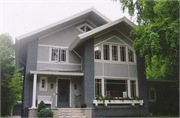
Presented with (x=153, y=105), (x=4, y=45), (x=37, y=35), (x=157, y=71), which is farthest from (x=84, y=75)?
(x=4, y=45)

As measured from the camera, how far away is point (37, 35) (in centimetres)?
1507

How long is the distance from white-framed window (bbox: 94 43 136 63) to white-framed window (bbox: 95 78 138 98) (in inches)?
65.4

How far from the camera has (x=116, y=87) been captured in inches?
603

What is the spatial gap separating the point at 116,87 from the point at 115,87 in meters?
0.09

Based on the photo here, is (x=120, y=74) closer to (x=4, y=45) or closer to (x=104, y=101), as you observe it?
(x=104, y=101)

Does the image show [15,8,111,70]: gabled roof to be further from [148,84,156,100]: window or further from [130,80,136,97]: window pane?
[148,84,156,100]: window

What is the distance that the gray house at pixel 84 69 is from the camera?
558 inches

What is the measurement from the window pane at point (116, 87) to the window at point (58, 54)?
3897 mm

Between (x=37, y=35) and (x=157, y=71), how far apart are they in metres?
11.5

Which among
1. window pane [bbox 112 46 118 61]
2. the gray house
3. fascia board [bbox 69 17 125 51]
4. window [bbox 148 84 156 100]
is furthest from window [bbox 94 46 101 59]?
window [bbox 148 84 156 100]

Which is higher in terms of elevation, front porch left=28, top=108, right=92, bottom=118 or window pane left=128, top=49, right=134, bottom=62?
window pane left=128, top=49, right=134, bottom=62

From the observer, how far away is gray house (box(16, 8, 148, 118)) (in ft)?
46.5

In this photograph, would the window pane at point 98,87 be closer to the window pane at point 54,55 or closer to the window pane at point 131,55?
the window pane at point 131,55

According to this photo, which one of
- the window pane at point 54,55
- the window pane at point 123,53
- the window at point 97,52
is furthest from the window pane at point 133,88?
the window pane at point 54,55
